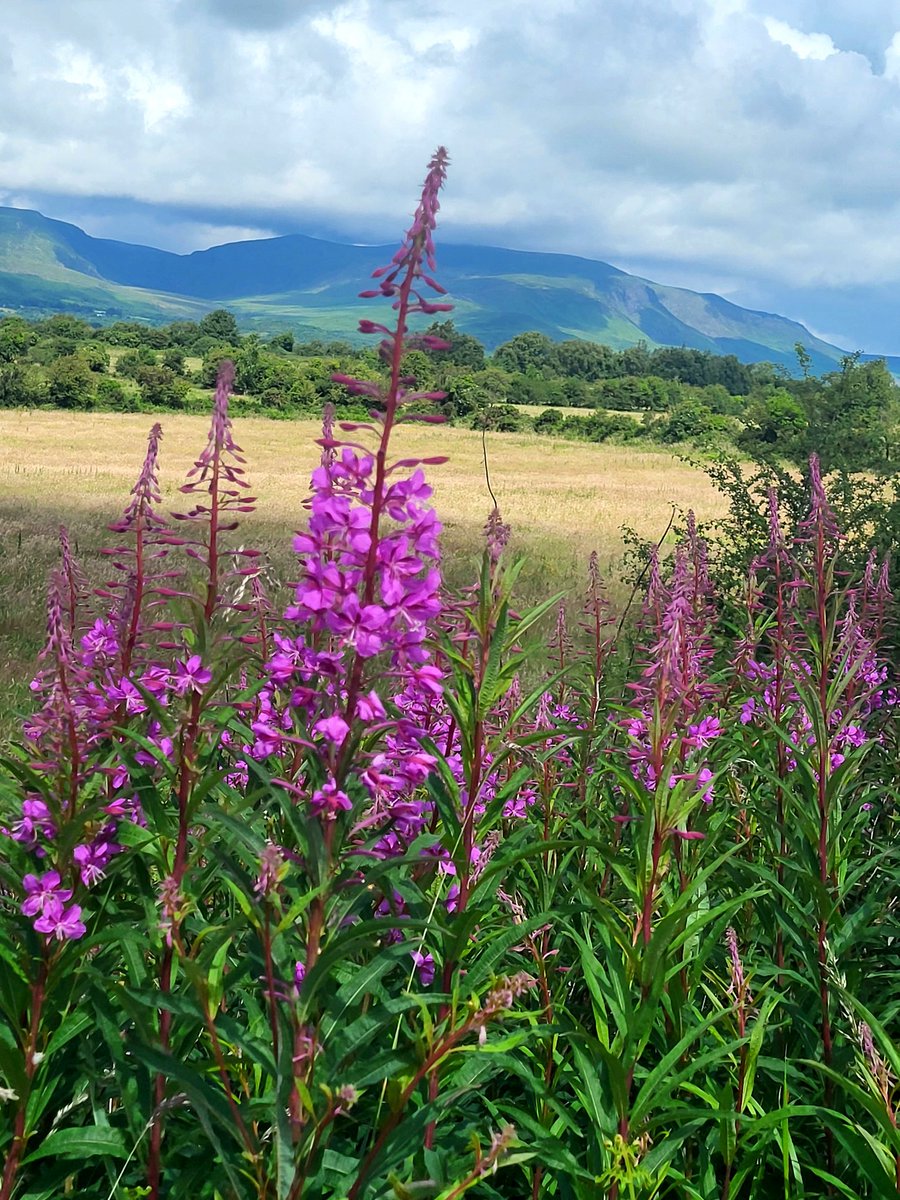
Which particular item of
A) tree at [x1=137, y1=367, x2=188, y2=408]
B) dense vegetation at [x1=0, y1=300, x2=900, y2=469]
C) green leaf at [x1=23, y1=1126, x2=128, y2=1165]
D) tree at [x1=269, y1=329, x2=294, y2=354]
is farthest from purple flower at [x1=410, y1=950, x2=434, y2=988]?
tree at [x1=269, y1=329, x2=294, y2=354]

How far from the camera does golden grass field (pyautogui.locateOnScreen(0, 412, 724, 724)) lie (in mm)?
15008

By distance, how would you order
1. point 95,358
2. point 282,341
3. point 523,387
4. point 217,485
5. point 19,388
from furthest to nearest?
point 282,341 → point 523,387 → point 95,358 → point 19,388 → point 217,485

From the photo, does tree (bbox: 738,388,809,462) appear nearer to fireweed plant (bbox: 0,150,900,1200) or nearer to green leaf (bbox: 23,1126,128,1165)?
fireweed plant (bbox: 0,150,900,1200)

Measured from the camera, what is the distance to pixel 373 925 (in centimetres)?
162

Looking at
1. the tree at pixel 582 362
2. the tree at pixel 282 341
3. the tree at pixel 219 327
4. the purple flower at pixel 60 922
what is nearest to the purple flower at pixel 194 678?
the purple flower at pixel 60 922

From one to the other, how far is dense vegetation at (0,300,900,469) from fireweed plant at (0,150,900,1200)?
530 mm

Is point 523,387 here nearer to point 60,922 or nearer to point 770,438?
point 770,438

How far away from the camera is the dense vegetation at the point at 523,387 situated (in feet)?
34.9

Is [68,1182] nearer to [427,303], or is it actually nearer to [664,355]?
[427,303]

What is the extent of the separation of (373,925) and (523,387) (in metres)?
92.6

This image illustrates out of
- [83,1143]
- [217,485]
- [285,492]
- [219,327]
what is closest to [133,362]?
[219,327]

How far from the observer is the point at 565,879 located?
3.37 meters

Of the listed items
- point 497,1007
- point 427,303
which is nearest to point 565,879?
point 497,1007

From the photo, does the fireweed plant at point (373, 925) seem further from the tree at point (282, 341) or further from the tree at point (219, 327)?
the tree at point (219, 327)
